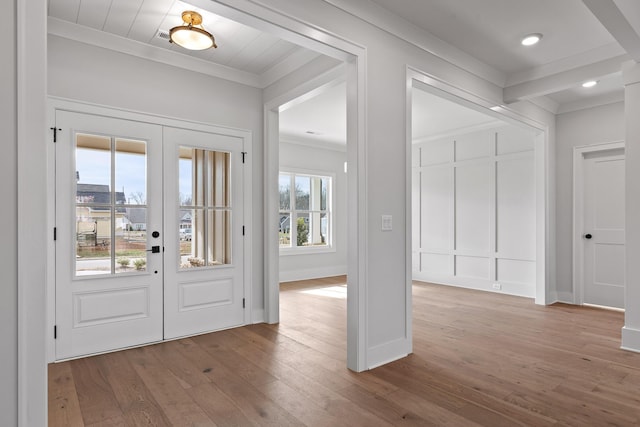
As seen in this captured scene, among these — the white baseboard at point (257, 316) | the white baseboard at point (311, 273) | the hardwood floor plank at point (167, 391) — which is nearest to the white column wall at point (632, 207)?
the white baseboard at point (257, 316)

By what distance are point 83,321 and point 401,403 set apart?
273 centimetres

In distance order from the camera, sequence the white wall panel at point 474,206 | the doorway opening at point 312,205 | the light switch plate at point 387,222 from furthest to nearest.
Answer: the white wall panel at point 474,206 → the doorway opening at point 312,205 → the light switch plate at point 387,222

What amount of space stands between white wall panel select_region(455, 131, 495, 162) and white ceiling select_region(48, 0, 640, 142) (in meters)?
1.81

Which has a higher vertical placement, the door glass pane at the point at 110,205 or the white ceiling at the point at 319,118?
the white ceiling at the point at 319,118

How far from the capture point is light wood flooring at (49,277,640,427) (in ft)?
7.25

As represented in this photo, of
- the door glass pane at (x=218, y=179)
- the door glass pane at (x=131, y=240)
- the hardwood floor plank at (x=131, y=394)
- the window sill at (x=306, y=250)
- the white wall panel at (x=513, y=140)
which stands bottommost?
the hardwood floor plank at (x=131, y=394)

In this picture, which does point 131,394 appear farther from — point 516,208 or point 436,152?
point 436,152

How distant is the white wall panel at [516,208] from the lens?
5.71m

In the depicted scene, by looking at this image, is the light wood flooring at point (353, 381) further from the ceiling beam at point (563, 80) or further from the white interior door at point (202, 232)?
the ceiling beam at point (563, 80)

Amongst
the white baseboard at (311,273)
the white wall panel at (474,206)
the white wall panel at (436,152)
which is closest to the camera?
the white wall panel at (474,206)

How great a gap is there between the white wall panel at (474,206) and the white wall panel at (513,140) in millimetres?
324

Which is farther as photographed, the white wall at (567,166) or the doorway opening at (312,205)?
the doorway opening at (312,205)

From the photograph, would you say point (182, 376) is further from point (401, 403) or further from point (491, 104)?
point (491, 104)

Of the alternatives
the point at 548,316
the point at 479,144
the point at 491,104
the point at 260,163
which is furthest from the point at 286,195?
the point at 548,316
